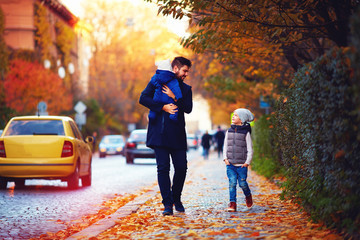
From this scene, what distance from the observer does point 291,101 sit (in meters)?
8.75

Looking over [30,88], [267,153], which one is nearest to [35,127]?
[267,153]

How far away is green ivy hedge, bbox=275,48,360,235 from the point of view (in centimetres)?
539

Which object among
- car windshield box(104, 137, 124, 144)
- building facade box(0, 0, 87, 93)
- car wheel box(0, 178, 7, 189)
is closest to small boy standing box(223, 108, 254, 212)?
car wheel box(0, 178, 7, 189)

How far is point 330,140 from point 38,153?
911cm

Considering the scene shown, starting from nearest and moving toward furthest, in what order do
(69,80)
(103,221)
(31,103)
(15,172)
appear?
(103,221), (15,172), (31,103), (69,80)

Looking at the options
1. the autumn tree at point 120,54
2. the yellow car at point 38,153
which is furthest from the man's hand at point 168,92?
the autumn tree at point 120,54

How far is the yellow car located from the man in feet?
19.9

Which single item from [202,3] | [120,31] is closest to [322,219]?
[202,3]

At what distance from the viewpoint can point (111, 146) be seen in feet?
144

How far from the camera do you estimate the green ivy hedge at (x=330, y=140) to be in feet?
17.7

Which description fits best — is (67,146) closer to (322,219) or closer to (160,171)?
(160,171)

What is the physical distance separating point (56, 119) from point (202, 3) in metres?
6.46

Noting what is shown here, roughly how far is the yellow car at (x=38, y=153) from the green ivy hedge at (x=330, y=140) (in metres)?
7.22

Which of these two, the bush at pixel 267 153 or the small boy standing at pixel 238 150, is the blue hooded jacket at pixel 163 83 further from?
the bush at pixel 267 153
